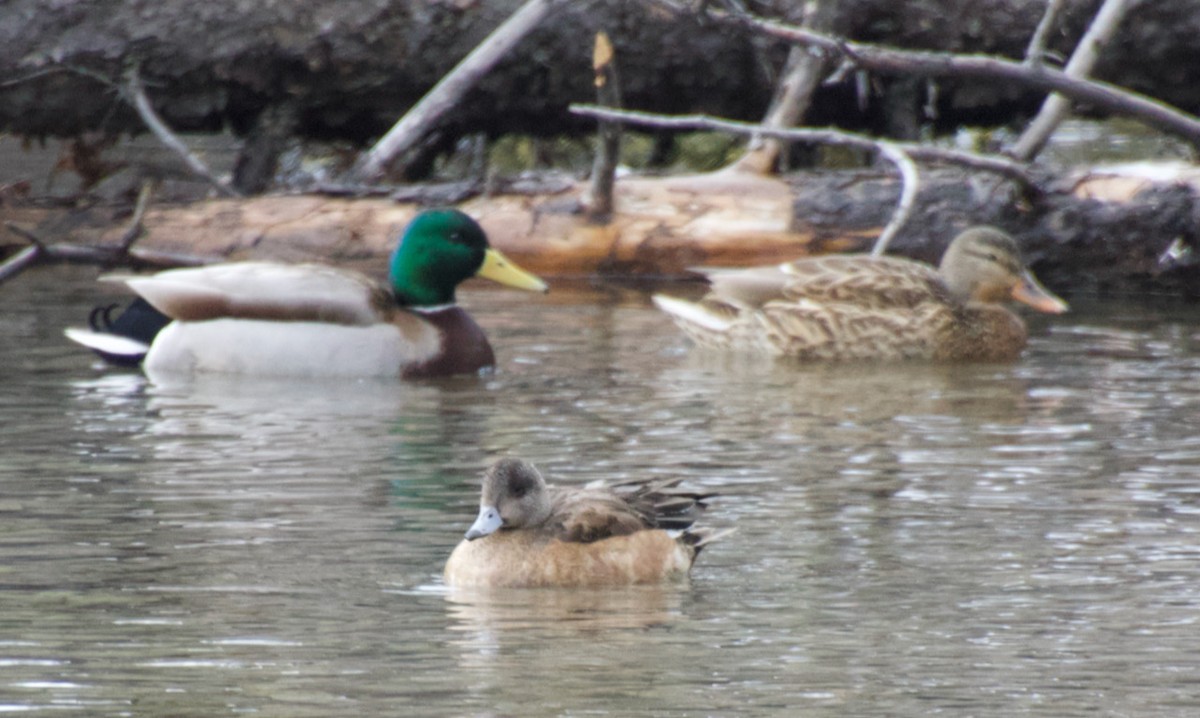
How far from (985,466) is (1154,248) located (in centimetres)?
546

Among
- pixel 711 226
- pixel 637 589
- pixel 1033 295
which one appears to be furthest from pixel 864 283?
pixel 637 589

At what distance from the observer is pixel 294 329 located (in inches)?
454

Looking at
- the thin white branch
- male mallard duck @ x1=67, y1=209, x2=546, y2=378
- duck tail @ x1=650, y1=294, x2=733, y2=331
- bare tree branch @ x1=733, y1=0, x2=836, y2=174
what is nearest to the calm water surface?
male mallard duck @ x1=67, y1=209, x2=546, y2=378

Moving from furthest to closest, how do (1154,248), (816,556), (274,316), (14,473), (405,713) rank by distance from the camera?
(1154,248)
(274,316)
(14,473)
(816,556)
(405,713)

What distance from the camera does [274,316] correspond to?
1158 cm

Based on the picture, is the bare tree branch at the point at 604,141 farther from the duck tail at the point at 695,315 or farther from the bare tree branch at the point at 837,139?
the duck tail at the point at 695,315

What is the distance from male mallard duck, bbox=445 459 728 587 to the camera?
6598 millimetres

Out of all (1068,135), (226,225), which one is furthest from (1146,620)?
(1068,135)

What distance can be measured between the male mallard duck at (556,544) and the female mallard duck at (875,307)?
5526mm

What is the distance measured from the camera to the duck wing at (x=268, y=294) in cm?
1155

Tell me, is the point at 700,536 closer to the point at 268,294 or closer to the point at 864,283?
the point at 268,294

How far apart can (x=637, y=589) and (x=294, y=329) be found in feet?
17.0

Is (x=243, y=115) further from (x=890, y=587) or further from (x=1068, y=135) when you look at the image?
(x=1068, y=135)

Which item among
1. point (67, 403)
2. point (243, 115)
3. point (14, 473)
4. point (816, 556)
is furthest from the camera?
point (243, 115)
